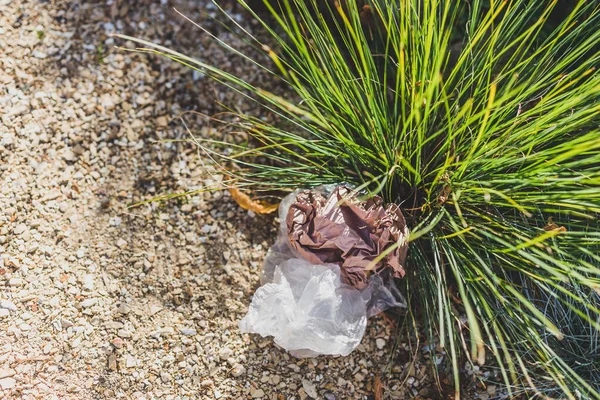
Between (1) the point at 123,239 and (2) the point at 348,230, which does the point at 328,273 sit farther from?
(1) the point at 123,239

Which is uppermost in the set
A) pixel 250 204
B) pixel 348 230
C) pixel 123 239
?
pixel 348 230

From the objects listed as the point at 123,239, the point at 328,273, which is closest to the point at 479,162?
the point at 328,273

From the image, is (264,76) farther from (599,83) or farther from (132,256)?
(599,83)

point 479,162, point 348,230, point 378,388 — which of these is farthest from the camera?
point 378,388

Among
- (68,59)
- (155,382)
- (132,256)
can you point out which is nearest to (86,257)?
(132,256)

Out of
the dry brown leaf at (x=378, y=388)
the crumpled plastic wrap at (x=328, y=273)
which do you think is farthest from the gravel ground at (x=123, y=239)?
the crumpled plastic wrap at (x=328, y=273)

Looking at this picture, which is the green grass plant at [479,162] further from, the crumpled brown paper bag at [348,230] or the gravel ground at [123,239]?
the gravel ground at [123,239]
